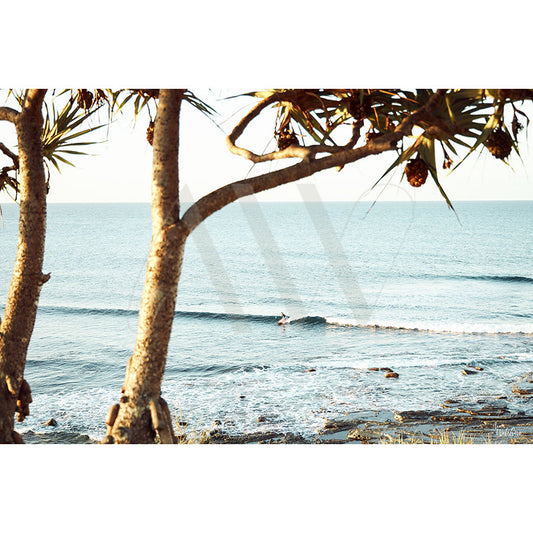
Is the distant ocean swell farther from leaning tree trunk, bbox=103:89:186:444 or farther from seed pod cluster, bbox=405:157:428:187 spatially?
seed pod cluster, bbox=405:157:428:187

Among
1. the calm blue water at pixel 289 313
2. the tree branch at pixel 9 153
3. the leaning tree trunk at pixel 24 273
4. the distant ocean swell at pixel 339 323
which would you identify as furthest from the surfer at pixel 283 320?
the leaning tree trunk at pixel 24 273

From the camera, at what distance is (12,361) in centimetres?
259

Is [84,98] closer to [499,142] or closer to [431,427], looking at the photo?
[499,142]

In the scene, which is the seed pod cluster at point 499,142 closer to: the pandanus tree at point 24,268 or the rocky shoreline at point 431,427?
the pandanus tree at point 24,268

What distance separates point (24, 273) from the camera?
8.59 feet

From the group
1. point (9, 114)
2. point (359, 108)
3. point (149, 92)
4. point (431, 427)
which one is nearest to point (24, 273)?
point (9, 114)

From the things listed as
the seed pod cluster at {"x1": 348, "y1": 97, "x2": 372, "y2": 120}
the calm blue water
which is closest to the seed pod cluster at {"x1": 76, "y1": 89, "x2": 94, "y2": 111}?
the seed pod cluster at {"x1": 348, "y1": 97, "x2": 372, "y2": 120}

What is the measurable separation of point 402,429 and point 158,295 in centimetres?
340

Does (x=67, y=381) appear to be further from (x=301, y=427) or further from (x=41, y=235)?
(x=41, y=235)

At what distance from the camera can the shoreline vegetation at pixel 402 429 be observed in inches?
185

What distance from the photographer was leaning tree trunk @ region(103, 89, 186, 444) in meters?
2.28

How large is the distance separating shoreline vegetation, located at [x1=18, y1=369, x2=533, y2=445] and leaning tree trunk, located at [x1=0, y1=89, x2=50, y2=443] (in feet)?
6.43

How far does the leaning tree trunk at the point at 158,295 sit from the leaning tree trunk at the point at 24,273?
0.57 metres
